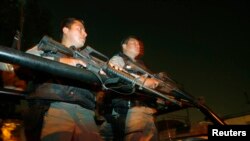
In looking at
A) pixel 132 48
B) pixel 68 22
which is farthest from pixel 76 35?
pixel 132 48

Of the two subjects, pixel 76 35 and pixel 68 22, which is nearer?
pixel 76 35

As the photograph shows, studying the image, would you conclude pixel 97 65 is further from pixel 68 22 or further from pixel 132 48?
pixel 132 48

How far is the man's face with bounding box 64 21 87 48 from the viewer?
4580mm

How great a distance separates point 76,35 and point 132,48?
4.72 ft

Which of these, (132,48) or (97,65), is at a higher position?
(132,48)

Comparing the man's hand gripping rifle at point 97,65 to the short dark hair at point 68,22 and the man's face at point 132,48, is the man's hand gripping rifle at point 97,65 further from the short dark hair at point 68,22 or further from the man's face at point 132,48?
the man's face at point 132,48

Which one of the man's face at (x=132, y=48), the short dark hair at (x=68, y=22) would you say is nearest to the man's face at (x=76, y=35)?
the short dark hair at (x=68, y=22)

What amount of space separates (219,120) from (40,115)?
340 cm

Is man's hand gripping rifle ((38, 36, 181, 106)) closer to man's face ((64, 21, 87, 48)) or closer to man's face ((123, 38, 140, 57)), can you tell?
man's face ((64, 21, 87, 48))

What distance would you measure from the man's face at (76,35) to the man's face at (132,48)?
1271mm

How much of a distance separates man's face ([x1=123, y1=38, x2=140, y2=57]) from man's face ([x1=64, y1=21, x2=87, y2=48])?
4.17 ft

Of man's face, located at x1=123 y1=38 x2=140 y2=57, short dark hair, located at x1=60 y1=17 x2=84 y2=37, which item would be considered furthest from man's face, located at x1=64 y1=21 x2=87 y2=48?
man's face, located at x1=123 y1=38 x2=140 y2=57

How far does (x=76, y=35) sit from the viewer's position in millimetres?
4594

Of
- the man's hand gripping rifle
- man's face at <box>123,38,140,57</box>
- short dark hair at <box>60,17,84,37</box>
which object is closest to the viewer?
the man's hand gripping rifle
